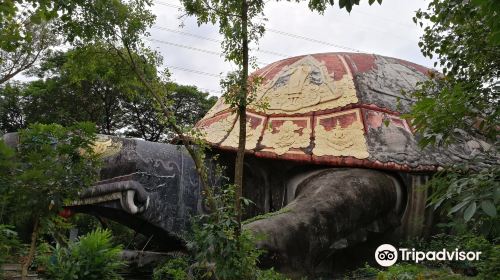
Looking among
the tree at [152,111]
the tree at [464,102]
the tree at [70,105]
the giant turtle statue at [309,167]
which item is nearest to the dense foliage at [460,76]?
the tree at [464,102]

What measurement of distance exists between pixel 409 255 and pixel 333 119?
2.11m

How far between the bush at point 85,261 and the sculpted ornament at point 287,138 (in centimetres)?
328

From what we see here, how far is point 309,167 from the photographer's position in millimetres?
6777

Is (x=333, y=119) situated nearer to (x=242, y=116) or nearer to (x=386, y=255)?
(x=386, y=255)

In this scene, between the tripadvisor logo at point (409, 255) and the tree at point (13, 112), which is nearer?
the tripadvisor logo at point (409, 255)

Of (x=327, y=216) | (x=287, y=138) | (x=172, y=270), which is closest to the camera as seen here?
(x=172, y=270)

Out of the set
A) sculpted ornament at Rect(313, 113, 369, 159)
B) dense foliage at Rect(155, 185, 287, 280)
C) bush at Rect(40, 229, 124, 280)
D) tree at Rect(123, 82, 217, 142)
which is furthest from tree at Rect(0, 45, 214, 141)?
dense foliage at Rect(155, 185, 287, 280)

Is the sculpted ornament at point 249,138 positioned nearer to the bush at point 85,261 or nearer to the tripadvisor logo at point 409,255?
the tripadvisor logo at point 409,255

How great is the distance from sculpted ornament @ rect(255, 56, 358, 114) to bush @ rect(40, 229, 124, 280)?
3.58 meters

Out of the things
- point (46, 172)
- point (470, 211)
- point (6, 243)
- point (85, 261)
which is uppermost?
point (46, 172)

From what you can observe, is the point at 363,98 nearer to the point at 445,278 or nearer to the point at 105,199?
the point at 445,278

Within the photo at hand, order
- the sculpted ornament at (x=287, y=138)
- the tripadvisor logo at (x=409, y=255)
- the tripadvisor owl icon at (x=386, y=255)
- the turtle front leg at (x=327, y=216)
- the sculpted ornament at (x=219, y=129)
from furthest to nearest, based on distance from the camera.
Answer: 1. the sculpted ornament at (x=219, y=129)
2. the sculpted ornament at (x=287, y=138)
3. the tripadvisor owl icon at (x=386, y=255)
4. the tripadvisor logo at (x=409, y=255)
5. the turtle front leg at (x=327, y=216)

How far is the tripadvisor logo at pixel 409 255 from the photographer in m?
5.45

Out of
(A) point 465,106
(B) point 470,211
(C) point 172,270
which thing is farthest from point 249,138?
(B) point 470,211
